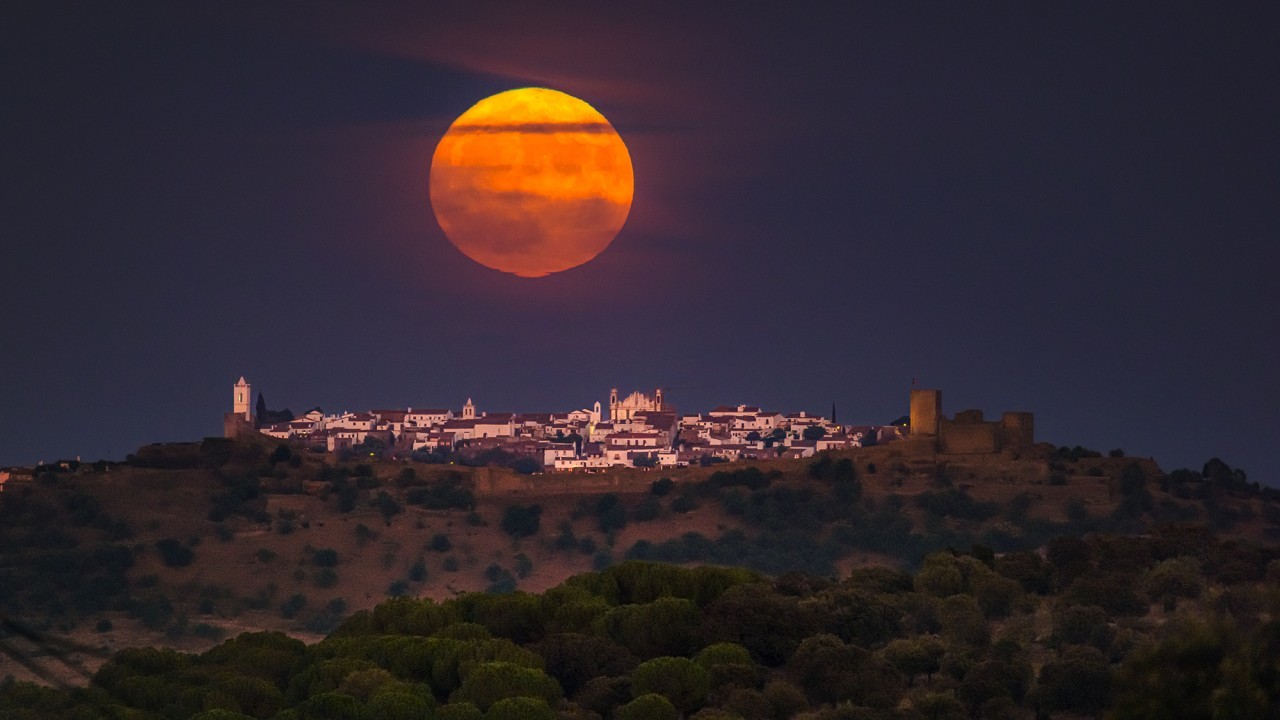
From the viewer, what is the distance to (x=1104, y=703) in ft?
76.6

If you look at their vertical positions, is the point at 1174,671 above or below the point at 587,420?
below

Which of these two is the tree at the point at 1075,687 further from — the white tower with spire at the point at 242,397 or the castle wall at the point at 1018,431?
the white tower with spire at the point at 242,397

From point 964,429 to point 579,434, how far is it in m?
39.9

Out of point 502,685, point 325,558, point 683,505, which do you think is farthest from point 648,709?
point 683,505

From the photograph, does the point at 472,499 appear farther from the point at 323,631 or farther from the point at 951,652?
the point at 951,652

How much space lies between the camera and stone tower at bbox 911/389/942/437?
208 feet

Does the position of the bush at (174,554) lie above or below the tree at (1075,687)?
above

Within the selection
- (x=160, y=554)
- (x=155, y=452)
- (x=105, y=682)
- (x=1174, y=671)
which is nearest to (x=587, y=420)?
(x=155, y=452)

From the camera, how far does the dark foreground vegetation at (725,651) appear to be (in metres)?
24.4

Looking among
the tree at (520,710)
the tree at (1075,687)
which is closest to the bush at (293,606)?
the tree at (520,710)

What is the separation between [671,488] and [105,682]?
37.8 metres

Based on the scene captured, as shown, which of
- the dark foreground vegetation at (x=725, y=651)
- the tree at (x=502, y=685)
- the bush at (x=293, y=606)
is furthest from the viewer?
the bush at (x=293, y=606)

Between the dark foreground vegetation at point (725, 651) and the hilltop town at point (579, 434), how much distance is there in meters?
51.7

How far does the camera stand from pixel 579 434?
330 ft
